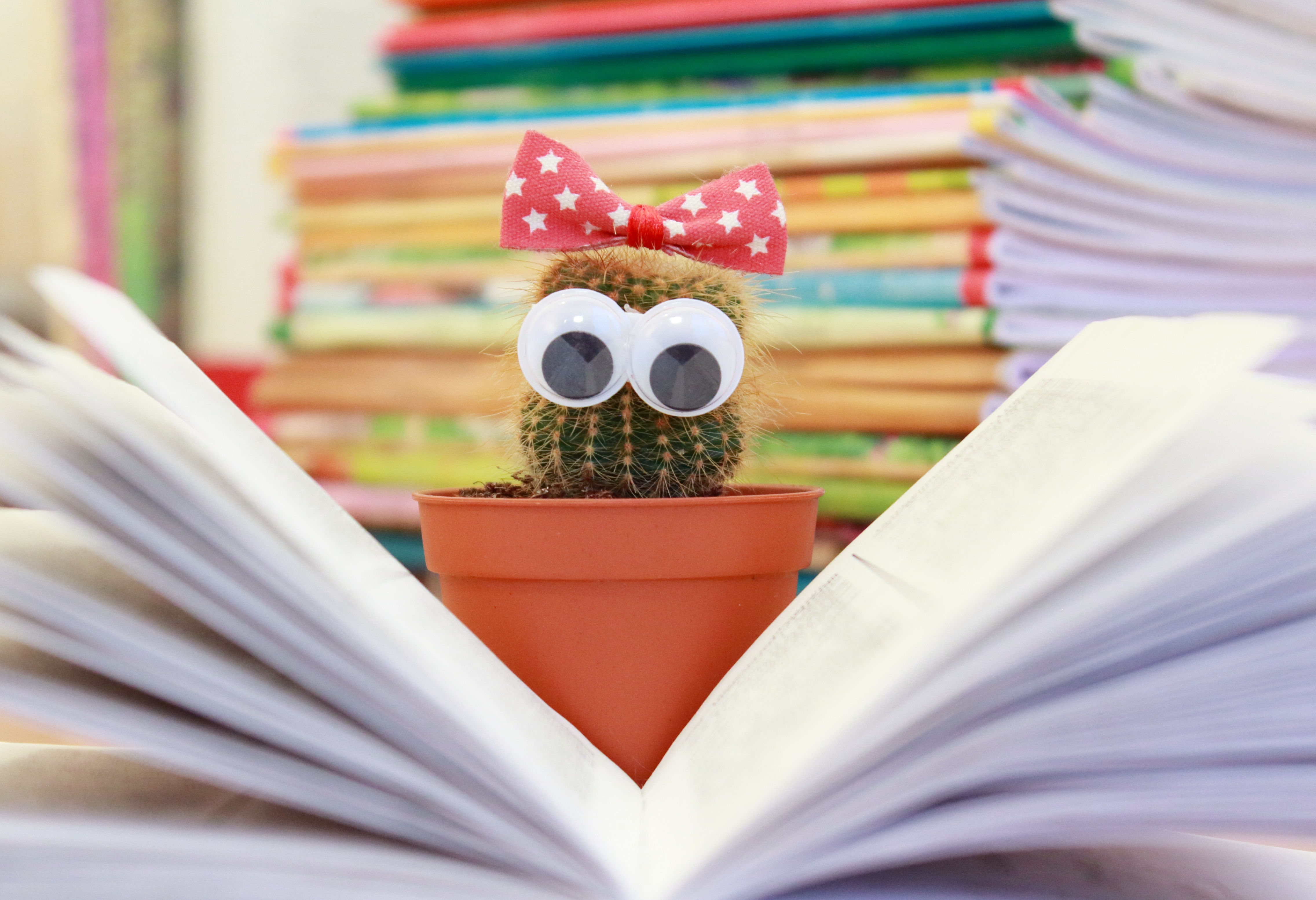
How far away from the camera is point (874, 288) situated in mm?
841

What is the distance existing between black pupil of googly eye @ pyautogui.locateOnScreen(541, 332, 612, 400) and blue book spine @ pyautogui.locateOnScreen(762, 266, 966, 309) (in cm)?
36

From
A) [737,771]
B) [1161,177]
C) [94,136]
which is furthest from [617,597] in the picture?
[94,136]

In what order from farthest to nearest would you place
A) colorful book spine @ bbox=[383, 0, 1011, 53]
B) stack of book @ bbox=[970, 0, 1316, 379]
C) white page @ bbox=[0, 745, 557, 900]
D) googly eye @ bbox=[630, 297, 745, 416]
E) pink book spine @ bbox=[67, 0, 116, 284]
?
pink book spine @ bbox=[67, 0, 116, 284], colorful book spine @ bbox=[383, 0, 1011, 53], stack of book @ bbox=[970, 0, 1316, 379], googly eye @ bbox=[630, 297, 745, 416], white page @ bbox=[0, 745, 557, 900]

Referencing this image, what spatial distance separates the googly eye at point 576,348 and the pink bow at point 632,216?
0.07 metres

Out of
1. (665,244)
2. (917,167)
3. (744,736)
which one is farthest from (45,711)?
(917,167)

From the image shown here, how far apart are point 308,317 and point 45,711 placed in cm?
79

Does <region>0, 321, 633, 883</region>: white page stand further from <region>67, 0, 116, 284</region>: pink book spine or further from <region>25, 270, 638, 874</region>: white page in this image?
<region>67, 0, 116, 284</region>: pink book spine

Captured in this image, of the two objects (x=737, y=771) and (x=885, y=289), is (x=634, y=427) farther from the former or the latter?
(x=885, y=289)

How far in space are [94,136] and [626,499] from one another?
1026mm

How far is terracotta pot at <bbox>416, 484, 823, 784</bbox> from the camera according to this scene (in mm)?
464

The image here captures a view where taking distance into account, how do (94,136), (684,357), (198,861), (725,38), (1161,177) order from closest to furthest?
(198,861), (684,357), (1161,177), (725,38), (94,136)

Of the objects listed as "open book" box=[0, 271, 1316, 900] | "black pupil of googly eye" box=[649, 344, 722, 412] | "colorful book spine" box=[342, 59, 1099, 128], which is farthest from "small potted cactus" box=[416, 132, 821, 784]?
"colorful book spine" box=[342, 59, 1099, 128]

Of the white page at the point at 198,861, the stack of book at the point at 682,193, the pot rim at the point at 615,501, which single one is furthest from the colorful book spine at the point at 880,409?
the white page at the point at 198,861

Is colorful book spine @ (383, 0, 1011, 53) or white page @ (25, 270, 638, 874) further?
colorful book spine @ (383, 0, 1011, 53)
